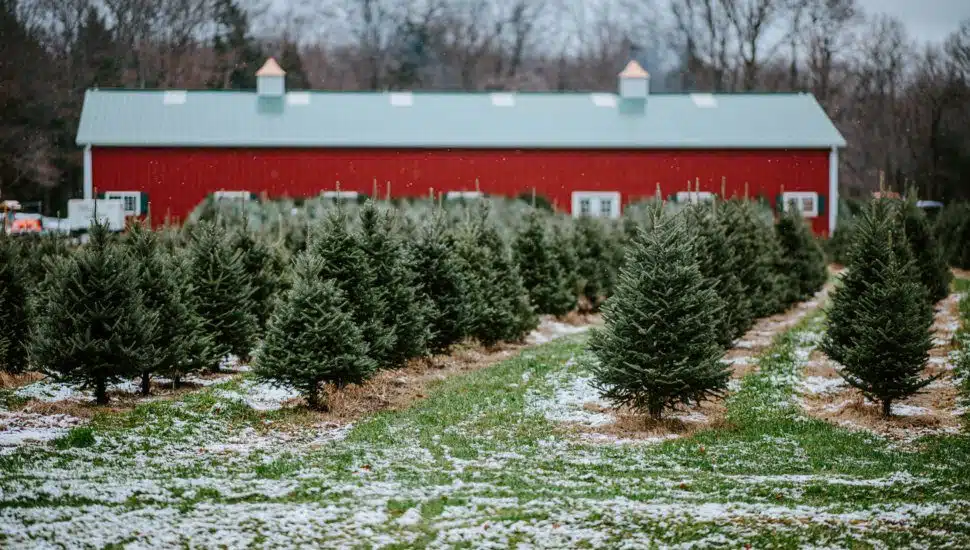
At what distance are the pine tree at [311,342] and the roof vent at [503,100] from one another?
3289 centimetres

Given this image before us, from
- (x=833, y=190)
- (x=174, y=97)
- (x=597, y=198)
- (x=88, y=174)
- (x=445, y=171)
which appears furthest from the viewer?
(x=174, y=97)

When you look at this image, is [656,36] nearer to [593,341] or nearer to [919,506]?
[593,341]

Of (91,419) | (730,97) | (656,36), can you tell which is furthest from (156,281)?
(656,36)

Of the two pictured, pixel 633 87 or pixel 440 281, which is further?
pixel 633 87

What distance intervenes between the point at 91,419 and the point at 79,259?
2.49 metres

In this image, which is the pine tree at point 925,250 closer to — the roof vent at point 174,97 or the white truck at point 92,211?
the white truck at point 92,211

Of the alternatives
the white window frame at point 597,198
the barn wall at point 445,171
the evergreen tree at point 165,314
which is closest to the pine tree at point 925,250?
the evergreen tree at point 165,314

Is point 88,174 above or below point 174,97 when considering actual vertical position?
below

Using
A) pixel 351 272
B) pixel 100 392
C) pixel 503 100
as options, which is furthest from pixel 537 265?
pixel 503 100

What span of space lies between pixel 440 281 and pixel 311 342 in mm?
5566

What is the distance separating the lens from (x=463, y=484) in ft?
35.9

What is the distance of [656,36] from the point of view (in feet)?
247

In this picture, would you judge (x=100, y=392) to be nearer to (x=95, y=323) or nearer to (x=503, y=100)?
(x=95, y=323)

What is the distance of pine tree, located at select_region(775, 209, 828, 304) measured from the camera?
2822 cm
